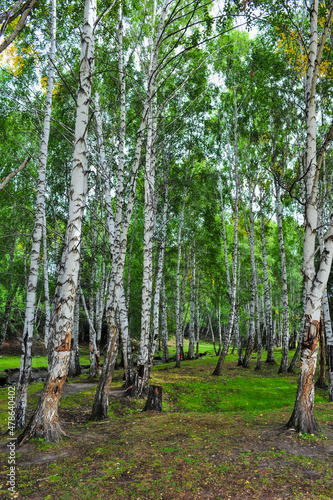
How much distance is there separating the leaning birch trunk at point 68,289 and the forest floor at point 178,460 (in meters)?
0.30

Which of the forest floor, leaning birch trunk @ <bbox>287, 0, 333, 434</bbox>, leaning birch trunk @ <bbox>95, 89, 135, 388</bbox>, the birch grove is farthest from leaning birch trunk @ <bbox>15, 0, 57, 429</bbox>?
leaning birch trunk @ <bbox>287, 0, 333, 434</bbox>

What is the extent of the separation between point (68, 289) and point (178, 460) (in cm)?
322

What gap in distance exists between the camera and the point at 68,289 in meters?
5.58

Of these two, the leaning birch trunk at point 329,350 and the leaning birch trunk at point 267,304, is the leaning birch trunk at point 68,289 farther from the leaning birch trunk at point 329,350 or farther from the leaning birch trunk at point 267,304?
the leaning birch trunk at point 267,304

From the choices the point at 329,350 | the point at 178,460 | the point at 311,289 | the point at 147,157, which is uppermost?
the point at 147,157

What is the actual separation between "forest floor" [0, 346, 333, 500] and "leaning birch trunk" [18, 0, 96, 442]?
30 centimetres

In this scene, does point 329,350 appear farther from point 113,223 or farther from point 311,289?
point 113,223

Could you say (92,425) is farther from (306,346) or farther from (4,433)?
(306,346)

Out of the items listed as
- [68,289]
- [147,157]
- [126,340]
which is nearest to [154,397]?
[126,340]

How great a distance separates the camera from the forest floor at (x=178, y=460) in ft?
12.8

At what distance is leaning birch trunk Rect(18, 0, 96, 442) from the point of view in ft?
17.5

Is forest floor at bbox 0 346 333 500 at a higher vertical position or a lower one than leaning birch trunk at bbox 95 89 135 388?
lower

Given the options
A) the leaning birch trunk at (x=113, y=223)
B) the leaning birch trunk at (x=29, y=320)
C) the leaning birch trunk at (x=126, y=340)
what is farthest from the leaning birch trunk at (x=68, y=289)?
the leaning birch trunk at (x=126, y=340)

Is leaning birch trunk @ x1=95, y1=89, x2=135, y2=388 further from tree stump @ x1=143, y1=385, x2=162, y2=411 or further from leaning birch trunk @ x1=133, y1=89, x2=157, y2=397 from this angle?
tree stump @ x1=143, y1=385, x2=162, y2=411
